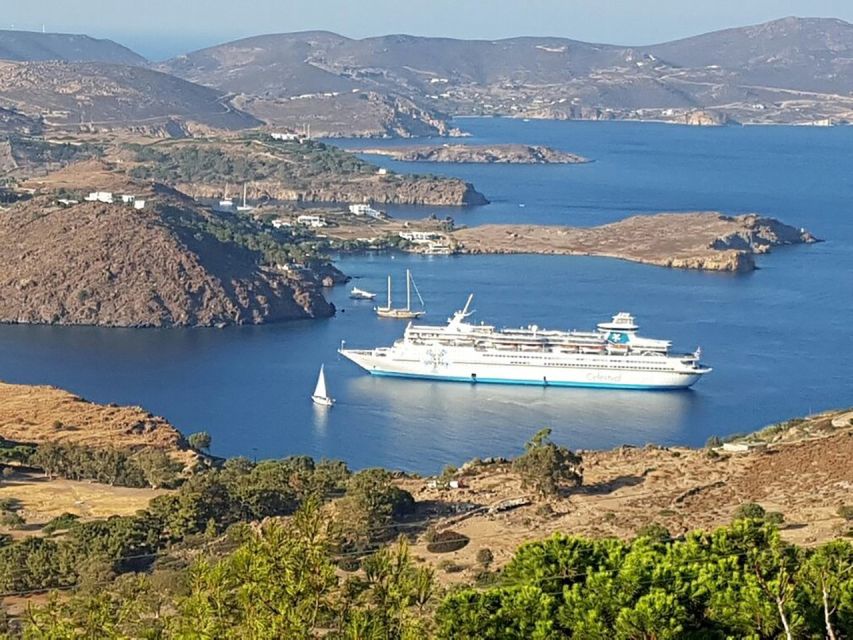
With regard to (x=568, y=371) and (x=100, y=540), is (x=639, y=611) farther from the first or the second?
(x=568, y=371)

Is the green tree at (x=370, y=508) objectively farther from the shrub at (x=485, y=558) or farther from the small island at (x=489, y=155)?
the small island at (x=489, y=155)

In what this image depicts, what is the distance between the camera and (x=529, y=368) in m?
39.3

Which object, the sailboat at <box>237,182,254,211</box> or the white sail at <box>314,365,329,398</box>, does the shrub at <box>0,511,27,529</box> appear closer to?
the white sail at <box>314,365,329,398</box>

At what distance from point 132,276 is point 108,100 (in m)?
70.6

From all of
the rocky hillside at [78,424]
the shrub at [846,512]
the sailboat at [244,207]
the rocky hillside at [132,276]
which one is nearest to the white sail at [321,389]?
the rocky hillside at [78,424]

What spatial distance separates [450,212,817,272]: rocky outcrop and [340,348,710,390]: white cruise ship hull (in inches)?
751

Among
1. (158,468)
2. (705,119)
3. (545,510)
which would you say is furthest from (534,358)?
(705,119)

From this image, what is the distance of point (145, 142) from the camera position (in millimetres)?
92750

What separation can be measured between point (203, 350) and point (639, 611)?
105 ft

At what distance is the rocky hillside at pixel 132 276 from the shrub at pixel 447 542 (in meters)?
28.6

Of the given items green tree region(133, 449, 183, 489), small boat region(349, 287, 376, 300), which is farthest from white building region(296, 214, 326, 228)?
green tree region(133, 449, 183, 489)

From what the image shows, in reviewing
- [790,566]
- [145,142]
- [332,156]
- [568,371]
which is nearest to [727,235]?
[568,371]

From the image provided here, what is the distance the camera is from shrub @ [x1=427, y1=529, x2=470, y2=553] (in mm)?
17234

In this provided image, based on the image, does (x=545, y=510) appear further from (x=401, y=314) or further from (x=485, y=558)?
(x=401, y=314)
